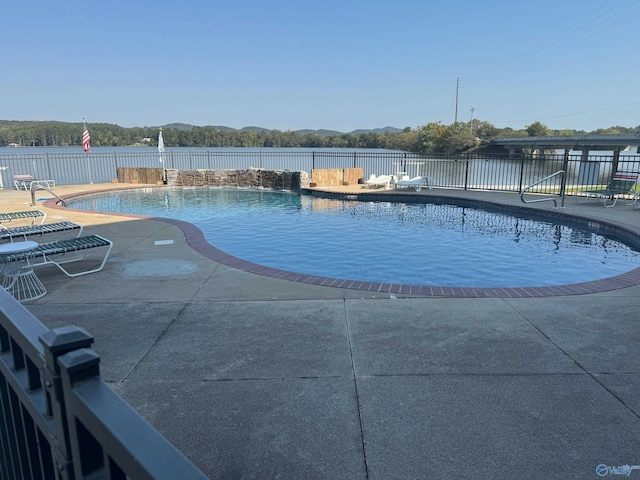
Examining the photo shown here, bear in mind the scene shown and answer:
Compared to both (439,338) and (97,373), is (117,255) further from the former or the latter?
(97,373)

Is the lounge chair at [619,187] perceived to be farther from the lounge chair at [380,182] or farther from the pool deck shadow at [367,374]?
the pool deck shadow at [367,374]

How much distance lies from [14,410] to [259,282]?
432cm

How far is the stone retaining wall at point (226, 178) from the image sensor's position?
2161 centimetres

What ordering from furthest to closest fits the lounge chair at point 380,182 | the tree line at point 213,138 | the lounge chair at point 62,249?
the tree line at point 213,138
the lounge chair at point 380,182
the lounge chair at point 62,249

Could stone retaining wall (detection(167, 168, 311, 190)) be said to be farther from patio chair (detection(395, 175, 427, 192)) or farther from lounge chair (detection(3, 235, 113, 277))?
lounge chair (detection(3, 235, 113, 277))

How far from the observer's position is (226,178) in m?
22.3

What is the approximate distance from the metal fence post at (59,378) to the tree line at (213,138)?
134ft

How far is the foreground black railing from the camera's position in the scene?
0.79 meters

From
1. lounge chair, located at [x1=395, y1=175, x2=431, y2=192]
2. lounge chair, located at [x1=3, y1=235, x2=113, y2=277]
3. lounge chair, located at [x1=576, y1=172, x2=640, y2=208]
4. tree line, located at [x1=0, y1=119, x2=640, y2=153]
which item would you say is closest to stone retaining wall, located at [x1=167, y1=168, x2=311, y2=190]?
lounge chair, located at [x1=395, y1=175, x2=431, y2=192]

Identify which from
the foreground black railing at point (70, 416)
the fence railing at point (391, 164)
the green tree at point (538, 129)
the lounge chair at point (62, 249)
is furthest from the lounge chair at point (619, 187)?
the green tree at point (538, 129)

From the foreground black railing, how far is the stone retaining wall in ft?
65.7

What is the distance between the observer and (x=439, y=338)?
159 inches

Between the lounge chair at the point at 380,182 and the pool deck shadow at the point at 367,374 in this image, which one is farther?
the lounge chair at the point at 380,182

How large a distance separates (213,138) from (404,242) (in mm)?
46710
